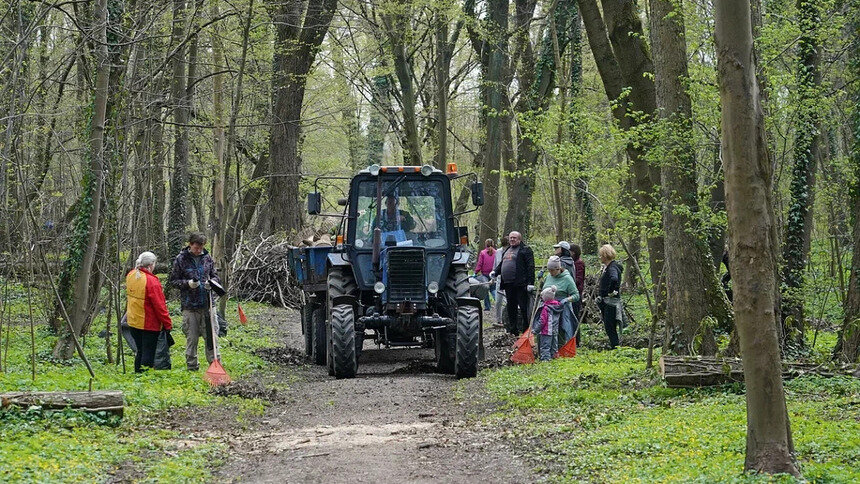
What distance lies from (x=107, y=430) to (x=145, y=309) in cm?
Result: 381

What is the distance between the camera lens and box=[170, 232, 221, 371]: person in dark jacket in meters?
12.8

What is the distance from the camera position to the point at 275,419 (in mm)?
10148

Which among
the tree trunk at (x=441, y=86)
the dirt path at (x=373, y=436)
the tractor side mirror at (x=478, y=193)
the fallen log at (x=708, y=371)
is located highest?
the tree trunk at (x=441, y=86)

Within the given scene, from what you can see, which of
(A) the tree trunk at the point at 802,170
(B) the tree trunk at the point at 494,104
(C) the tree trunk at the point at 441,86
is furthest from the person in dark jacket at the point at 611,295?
(C) the tree trunk at the point at 441,86

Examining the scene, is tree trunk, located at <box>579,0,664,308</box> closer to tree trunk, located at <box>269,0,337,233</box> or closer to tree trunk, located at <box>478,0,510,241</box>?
tree trunk, located at <box>269,0,337,233</box>

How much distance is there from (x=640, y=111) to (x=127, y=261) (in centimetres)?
748

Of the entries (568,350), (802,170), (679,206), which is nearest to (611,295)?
(568,350)

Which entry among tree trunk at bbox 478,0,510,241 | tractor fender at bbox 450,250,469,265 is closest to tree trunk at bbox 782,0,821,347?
tractor fender at bbox 450,250,469,265

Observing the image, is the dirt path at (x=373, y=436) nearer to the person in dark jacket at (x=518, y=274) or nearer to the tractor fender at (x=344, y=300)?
the tractor fender at (x=344, y=300)

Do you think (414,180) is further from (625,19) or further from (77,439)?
(77,439)

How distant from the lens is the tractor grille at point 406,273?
13.3 metres

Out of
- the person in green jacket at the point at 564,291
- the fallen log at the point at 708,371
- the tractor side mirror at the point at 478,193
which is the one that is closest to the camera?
the fallen log at the point at 708,371

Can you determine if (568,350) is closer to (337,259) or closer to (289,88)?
(337,259)

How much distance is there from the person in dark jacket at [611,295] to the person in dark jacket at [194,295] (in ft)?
20.4
